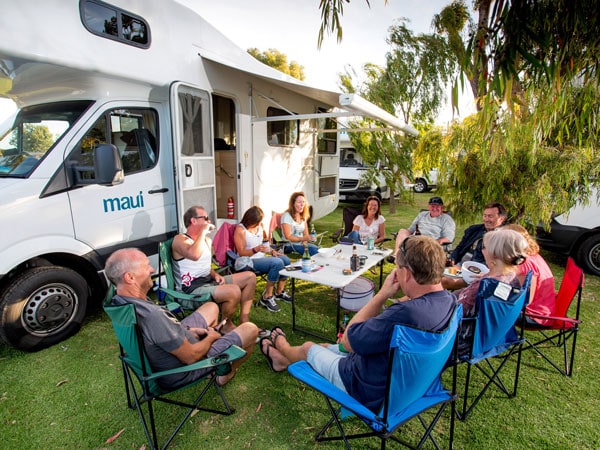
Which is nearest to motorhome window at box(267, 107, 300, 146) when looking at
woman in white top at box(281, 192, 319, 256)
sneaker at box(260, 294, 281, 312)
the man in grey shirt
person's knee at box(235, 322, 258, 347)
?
woman in white top at box(281, 192, 319, 256)

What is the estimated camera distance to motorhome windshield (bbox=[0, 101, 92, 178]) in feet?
9.48

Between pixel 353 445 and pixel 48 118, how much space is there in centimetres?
349

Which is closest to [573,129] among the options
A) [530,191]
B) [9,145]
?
[530,191]

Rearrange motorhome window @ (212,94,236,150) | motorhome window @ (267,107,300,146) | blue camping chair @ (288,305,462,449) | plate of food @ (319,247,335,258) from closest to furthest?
blue camping chair @ (288,305,462,449), plate of food @ (319,247,335,258), motorhome window @ (267,107,300,146), motorhome window @ (212,94,236,150)

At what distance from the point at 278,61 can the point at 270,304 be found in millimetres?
19221

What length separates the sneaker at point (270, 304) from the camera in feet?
12.7

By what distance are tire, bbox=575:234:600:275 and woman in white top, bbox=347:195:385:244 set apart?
9.08ft

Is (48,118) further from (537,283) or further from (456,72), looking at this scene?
(537,283)

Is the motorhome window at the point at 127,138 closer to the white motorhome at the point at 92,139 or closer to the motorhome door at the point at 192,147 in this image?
the white motorhome at the point at 92,139

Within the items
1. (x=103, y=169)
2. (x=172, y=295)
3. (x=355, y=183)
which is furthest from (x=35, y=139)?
(x=355, y=183)

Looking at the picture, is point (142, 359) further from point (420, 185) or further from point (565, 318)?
point (420, 185)

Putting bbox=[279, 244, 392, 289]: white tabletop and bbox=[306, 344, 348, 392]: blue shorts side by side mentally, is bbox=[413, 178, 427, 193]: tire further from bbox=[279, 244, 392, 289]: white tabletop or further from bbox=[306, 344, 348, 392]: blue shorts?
bbox=[306, 344, 348, 392]: blue shorts

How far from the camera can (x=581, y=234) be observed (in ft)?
16.1

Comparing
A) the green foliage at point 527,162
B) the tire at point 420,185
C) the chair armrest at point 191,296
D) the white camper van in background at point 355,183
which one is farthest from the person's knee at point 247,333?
the tire at point 420,185
